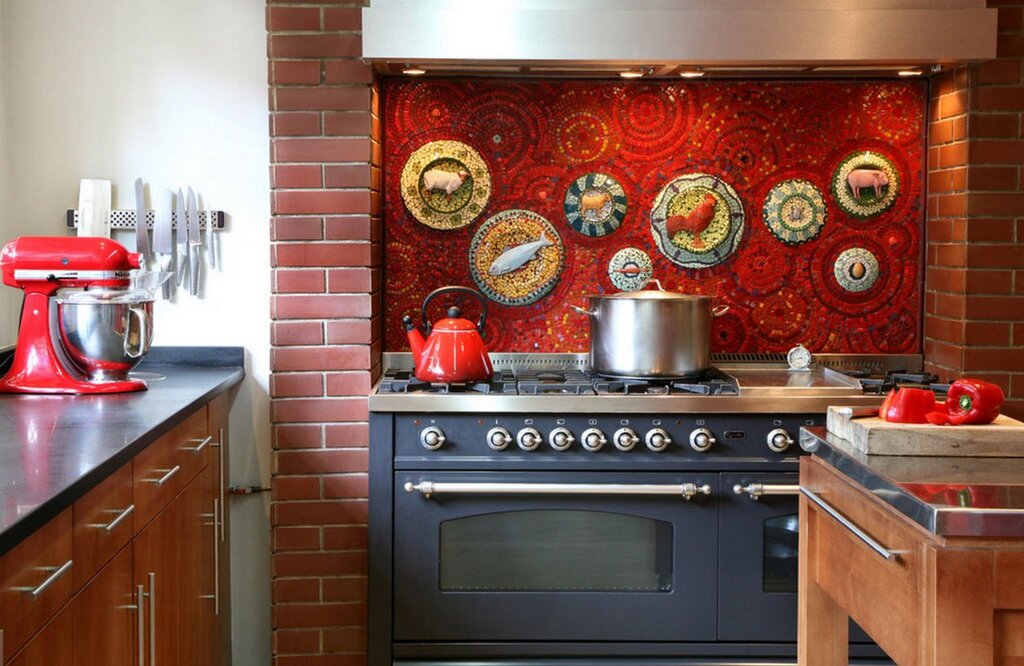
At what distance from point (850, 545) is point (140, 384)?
172 centimetres

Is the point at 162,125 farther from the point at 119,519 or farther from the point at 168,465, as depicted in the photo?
the point at 119,519

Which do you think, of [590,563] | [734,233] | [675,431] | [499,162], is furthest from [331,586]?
[734,233]

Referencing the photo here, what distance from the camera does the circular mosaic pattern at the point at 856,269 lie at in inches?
142

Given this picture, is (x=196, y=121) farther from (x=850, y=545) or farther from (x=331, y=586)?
(x=850, y=545)

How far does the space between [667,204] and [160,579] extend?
188 cm

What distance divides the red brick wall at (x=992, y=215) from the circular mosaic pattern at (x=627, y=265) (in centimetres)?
88

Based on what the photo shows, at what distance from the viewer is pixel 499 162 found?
357 cm

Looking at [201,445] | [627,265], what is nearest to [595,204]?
[627,265]

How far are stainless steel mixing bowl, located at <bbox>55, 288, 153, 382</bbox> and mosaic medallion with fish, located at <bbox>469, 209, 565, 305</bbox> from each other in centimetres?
108

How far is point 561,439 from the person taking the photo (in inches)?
120

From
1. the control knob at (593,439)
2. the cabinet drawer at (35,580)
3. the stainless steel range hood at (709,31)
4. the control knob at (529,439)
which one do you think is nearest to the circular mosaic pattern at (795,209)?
the stainless steel range hood at (709,31)

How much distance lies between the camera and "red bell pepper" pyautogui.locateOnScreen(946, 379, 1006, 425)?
2.08 meters

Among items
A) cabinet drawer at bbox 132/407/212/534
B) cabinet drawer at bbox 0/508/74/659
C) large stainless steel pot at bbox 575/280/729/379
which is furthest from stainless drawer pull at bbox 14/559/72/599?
large stainless steel pot at bbox 575/280/729/379

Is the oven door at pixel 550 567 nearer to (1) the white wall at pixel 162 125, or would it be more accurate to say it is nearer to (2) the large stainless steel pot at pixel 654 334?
(2) the large stainless steel pot at pixel 654 334
